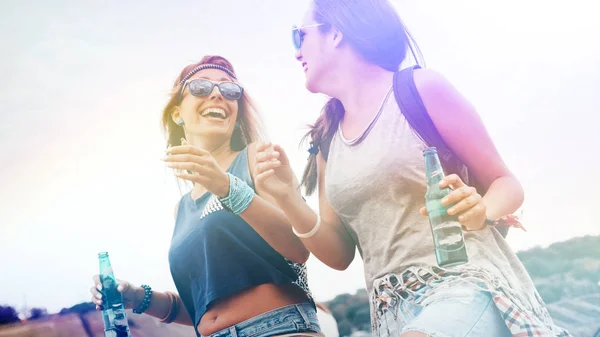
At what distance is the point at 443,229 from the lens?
2207 millimetres

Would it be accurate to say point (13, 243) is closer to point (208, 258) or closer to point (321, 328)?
point (208, 258)

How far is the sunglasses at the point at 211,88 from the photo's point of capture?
2.79 m

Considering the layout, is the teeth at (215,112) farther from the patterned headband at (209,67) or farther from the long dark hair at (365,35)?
the long dark hair at (365,35)

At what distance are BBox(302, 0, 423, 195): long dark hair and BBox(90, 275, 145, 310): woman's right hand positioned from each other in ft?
2.72

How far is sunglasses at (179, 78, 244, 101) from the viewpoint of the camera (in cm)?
279

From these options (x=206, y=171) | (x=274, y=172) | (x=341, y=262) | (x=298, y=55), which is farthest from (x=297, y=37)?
(x=341, y=262)

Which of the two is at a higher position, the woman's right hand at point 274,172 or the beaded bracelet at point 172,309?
the woman's right hand at point 274,172

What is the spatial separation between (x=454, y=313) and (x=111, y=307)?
4.60 ft

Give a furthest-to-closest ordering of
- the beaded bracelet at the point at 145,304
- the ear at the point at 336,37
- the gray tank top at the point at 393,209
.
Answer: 1. the beaded bracelet at the point at 145,304
2. the ear at the point at 336,37
3. the gray tank top at the point at 393,209

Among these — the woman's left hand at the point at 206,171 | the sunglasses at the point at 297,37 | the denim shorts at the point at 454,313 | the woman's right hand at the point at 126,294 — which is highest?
the sunglasses at the point at 297,37

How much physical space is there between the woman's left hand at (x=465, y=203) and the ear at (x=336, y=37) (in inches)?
A: 29.5

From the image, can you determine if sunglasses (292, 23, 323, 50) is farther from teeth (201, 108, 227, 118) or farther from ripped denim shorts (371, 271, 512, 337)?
ripped denim shorts (371, 271, 512, 337)

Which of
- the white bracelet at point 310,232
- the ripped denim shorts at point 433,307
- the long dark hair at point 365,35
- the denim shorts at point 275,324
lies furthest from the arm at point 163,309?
the ripped denim shorts at point 433,307

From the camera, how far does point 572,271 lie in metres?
2.77
